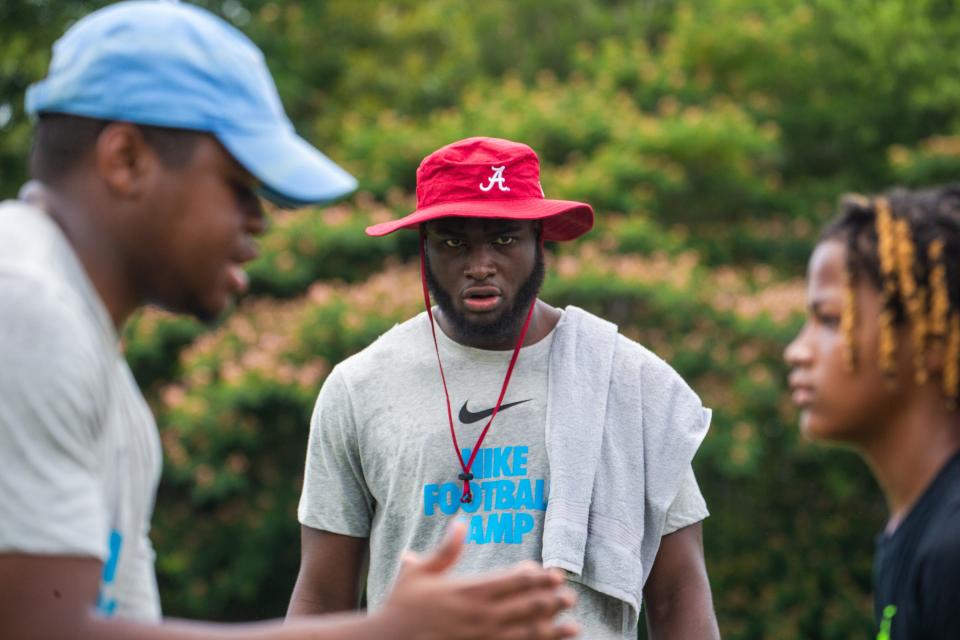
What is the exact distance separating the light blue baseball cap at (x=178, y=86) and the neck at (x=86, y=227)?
0.46 ft

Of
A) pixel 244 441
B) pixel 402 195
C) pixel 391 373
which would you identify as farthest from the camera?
pixel 402 195

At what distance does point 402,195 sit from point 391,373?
24.3 feet

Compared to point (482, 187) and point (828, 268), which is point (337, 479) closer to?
point (482, 187)

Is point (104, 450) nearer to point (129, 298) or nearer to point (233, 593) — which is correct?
point (129, 298)

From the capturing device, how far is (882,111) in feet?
47.3

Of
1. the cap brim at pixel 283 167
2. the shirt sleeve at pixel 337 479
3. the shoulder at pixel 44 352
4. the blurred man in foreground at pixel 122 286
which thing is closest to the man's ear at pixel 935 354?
the blurred man in foreground at pixel 122 286

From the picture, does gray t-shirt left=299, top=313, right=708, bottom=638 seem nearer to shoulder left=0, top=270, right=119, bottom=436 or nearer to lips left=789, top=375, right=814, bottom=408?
lips left=789, top=375, right=814, bottom=408

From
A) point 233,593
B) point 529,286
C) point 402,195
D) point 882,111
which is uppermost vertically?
point 882,111

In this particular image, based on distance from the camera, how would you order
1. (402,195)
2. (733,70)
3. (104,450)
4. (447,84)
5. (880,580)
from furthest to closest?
(447,84) → (733,70) → (402,195) → (880,580) → (104,450)

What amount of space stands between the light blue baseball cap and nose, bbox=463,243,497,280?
1.65m

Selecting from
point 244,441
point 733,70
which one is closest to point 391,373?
point 244,441

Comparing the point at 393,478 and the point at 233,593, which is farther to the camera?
the point at 233,593

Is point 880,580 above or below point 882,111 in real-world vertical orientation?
below

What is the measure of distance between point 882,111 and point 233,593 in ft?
29.4
